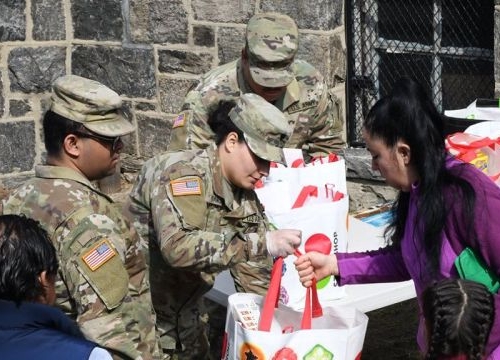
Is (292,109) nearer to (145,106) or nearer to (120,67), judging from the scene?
(145,106)

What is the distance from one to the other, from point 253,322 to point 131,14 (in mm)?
3739

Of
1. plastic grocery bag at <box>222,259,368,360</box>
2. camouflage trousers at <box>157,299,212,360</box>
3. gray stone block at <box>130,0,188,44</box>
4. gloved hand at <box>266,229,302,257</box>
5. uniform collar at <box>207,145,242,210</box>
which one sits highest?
gray stone block at <box>130,0,188,44</box>

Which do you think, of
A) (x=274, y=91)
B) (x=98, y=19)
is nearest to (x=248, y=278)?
(x=274, y=91)

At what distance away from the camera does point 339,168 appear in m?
4.37

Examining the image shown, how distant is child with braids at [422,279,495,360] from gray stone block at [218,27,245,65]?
395 centimetres

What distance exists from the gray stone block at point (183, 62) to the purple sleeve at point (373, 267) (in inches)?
122

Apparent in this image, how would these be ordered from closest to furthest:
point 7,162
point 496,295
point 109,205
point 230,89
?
point 496,295
point 109,205
point 230,89
point 7,162

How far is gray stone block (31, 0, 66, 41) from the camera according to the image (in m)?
6.67

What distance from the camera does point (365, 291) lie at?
13.7 feet

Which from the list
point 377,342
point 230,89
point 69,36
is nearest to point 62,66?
point 69,36

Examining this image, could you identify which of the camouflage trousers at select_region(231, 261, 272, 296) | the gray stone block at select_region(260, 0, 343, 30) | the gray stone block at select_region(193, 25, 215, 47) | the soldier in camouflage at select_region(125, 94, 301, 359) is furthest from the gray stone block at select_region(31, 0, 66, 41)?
the soldier in camouflage at select_region(125, 94, 301, 359)

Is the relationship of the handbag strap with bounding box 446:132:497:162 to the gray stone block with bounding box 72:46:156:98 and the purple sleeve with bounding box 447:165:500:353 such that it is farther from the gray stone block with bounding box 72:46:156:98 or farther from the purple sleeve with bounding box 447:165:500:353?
the gray stone block with bounding box 72:46:156:98

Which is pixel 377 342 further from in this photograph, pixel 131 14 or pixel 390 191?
pixel 131 14

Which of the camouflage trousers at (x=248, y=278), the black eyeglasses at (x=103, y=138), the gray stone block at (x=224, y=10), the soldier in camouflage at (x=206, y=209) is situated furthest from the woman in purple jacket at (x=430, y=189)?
the gray stone block at (x=224, y=10)
